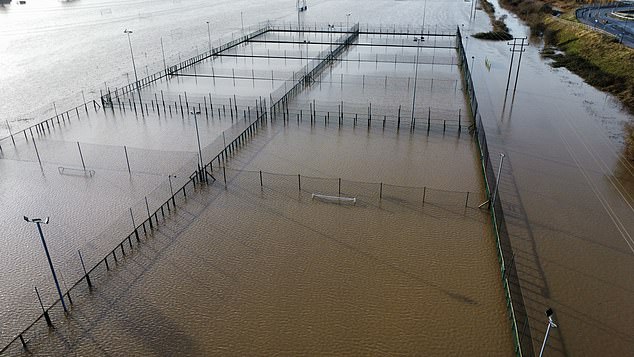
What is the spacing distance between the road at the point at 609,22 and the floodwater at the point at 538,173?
875 centimetres

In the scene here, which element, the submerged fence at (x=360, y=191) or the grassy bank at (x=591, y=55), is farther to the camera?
→ the grassy bank at (x=591, y=55)

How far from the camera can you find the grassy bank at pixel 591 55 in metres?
38.4

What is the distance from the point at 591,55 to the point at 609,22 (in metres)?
18.1

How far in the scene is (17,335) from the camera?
45.5ft

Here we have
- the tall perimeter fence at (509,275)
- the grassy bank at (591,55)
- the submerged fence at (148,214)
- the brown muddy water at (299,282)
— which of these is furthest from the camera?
the grassy bank at (591,55)

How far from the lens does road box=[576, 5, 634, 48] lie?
49.8 m

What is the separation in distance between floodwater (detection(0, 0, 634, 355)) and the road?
8.75 meters

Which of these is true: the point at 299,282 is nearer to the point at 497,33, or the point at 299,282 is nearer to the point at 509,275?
the point at 509,275

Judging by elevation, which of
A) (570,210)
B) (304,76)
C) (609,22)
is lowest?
(570,210)

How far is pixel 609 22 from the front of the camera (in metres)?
60.9

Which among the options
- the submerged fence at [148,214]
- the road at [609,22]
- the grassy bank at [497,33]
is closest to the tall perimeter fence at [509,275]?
the submerged fence at [148,214]

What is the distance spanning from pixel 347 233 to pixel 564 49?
5095cm

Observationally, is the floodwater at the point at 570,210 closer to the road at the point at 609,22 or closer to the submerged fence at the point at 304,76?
the submerged fence at the point at 304,76

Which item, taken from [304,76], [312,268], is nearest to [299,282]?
[312,268]
